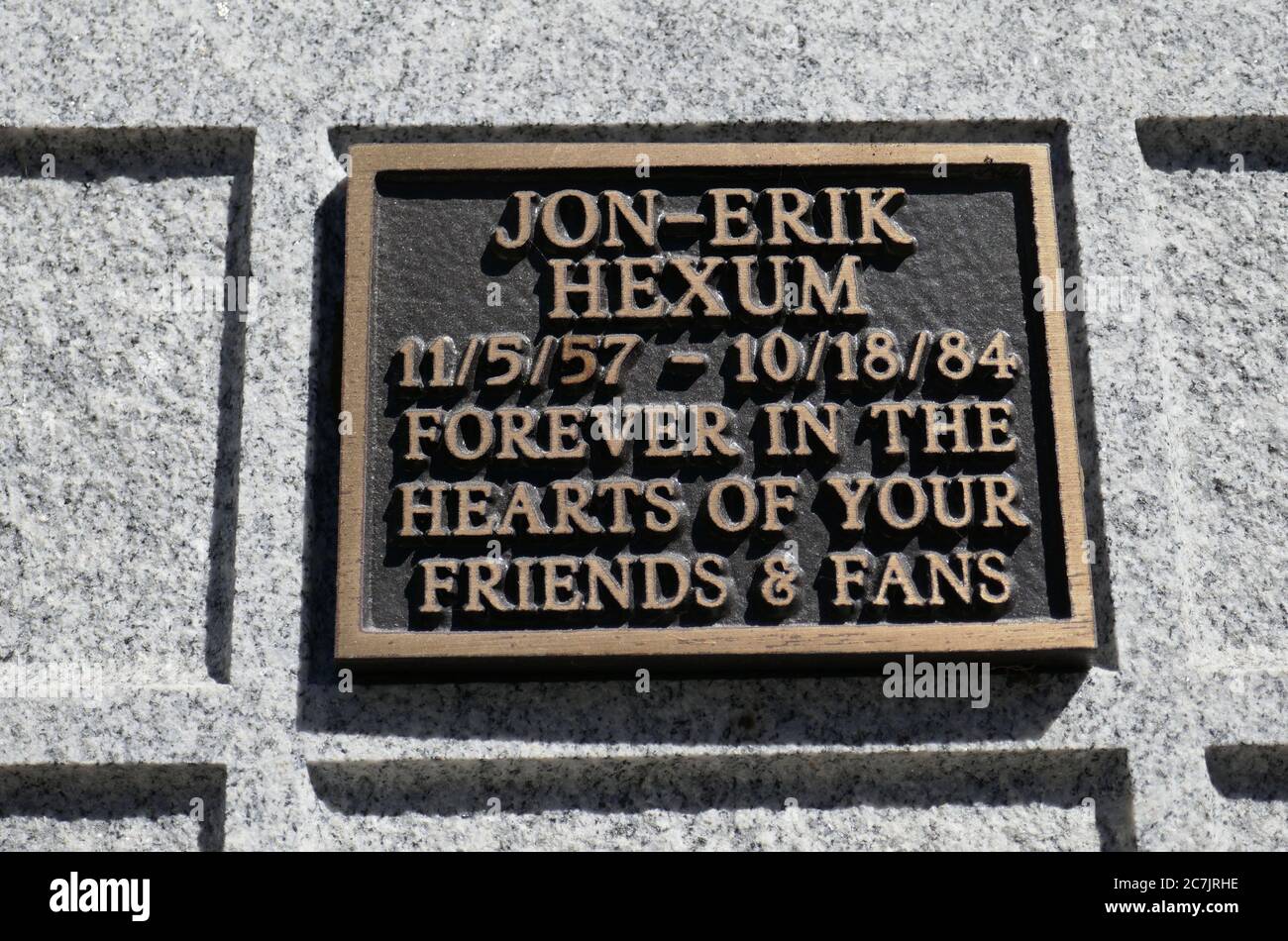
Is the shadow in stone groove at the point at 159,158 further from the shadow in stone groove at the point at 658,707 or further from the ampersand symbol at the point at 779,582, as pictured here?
the ampersand symbol at the point at 779,582

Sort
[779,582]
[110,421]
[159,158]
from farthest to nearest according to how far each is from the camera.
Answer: [159,158]
[110,421]
[779,582]

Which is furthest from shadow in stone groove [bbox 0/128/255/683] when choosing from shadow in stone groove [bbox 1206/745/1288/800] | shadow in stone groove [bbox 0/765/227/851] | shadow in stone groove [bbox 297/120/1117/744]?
shadow in stone groove [bbox 1206/745/1288/800]

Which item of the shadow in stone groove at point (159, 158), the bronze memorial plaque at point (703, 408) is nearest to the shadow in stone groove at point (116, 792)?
the bronze memorial plaque at point (703, 408)

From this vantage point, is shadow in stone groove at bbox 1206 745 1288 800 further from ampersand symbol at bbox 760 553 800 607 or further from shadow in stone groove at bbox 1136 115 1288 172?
shadow in stone groove at bbox 1136 115 1288 172

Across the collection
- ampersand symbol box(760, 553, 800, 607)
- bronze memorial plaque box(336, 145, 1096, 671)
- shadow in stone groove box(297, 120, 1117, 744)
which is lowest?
shadow in stone groove box(297, 120, 1117, 744)

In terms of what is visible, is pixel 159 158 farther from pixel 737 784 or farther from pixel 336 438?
pixel 737 784

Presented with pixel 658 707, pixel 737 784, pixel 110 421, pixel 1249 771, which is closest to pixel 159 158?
pixel 110 421

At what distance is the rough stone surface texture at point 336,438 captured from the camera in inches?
115

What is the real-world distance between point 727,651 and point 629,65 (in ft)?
5.35

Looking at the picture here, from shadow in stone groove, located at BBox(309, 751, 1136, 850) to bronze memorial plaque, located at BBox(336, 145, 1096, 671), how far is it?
0.28 meters

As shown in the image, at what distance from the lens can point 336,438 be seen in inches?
122

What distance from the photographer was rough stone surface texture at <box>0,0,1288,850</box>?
9.55 ft

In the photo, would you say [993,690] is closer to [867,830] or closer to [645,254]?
[867,830]

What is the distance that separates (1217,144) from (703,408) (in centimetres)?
167
